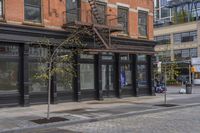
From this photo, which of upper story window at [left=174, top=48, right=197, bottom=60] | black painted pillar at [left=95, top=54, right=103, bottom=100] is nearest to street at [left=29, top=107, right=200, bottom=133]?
black painted pillar at [left=95, top=54, right=103, bottom=100]

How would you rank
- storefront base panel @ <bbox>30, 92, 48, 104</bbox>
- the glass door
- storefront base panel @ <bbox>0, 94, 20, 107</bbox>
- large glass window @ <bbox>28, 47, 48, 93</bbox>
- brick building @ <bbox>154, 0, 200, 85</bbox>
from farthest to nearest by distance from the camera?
brick building @ <bbox>154, 0, 200, 85</bbox>
the glass door
large glass window @ <bbox>28, 47, 48, 93</bbox>
storefront base panel @ <bbox>30, 92, 48, 104</bbox>
storefront base panel @ <bbox>0, 94, 20, 107</bbox>

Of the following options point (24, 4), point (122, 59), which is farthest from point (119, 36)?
point (24, 4)

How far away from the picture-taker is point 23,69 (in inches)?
830

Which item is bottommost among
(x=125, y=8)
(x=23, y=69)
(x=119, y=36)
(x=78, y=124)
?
(x=78, y=124)

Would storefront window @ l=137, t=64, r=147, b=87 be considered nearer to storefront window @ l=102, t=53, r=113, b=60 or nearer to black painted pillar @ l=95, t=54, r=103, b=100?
storefront window @ l=102, t=53, r=113, b=60

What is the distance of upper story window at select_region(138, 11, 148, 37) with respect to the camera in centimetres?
2970

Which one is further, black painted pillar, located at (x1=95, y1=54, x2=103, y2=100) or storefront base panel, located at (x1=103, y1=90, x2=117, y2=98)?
storefront base panel, located at (x1=103, y1=90, x2=117, y2=98)

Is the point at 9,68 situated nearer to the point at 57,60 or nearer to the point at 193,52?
the point at 57,60

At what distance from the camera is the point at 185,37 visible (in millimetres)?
68000

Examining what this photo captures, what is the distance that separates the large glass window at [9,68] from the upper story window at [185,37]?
49271 millimetres

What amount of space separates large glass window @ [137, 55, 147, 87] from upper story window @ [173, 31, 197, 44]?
38.2 meters

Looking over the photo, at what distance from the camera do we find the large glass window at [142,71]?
29362 millimetres

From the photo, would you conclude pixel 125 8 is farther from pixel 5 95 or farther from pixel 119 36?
pixel 5 95

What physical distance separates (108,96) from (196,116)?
957 cm
